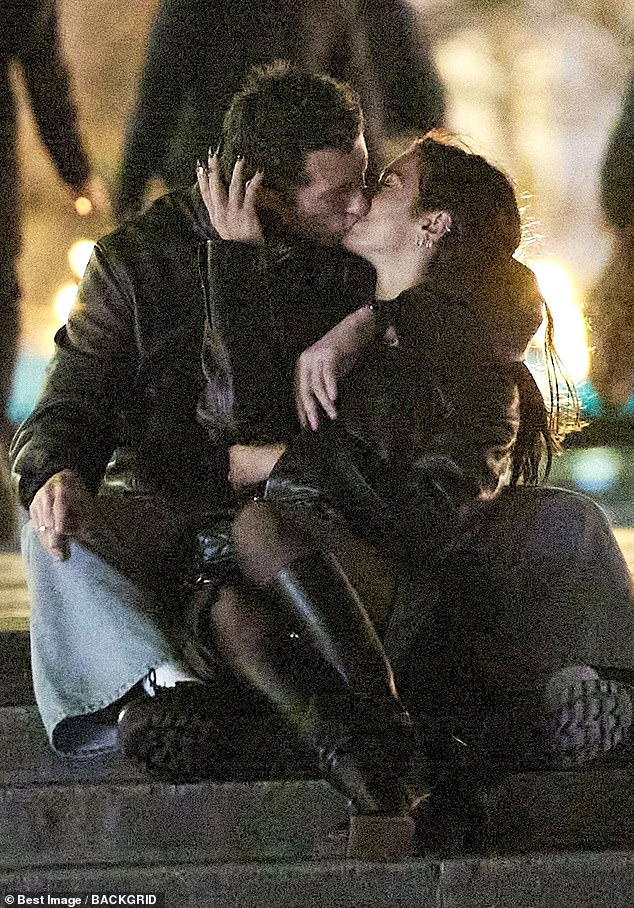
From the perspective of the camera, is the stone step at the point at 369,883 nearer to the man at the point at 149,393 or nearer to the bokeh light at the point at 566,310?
the man at the point at 149,393

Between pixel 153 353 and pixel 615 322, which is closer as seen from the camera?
pixel 153 353

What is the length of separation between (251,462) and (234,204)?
64 cm

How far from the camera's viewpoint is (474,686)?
114 inches

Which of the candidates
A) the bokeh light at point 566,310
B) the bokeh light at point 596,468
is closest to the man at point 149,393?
the bokeh light at point 566,310

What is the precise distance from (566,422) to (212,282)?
105cm

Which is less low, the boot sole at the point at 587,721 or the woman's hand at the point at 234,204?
the woman's hand at the point at 234,204

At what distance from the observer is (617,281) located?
3.85m

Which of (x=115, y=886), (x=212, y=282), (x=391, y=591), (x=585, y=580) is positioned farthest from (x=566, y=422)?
(x=115, y=886)

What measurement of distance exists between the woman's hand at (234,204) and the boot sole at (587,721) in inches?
50.6

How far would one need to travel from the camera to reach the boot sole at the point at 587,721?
8.85ft

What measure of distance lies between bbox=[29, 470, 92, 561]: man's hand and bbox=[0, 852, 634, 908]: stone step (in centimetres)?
71

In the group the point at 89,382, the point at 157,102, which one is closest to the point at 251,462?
the point at 89,382

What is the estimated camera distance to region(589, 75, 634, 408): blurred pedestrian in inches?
150

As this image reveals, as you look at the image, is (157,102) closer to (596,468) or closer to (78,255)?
(78,255)
